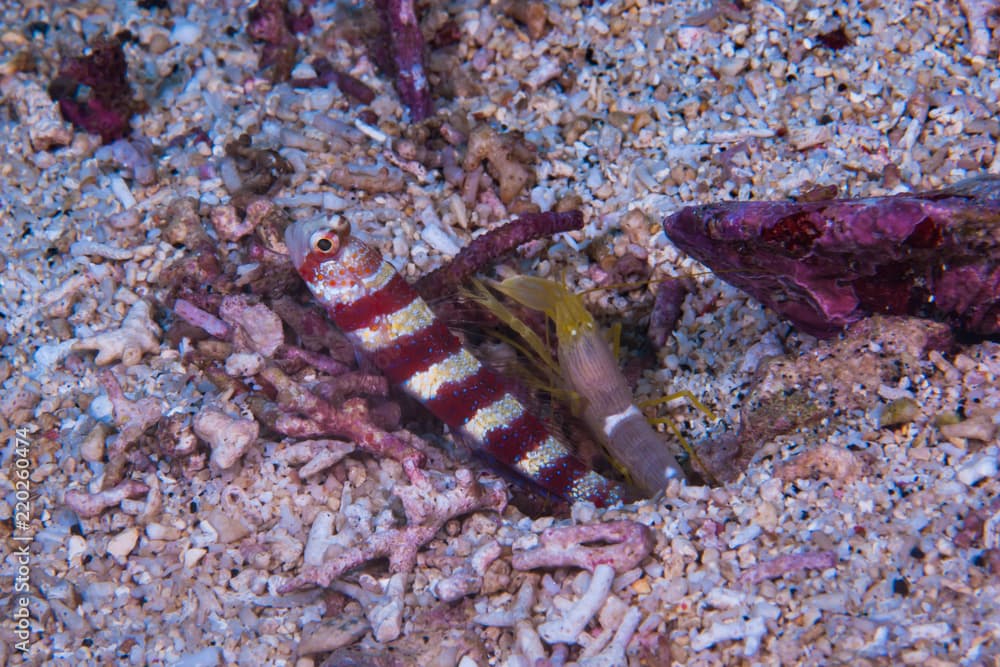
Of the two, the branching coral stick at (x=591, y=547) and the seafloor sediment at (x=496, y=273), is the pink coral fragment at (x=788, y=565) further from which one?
the branching coral stick at (x=591, y=547)

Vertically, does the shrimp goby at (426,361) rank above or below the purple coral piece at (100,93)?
below

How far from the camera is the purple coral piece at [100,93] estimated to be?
16.6ft

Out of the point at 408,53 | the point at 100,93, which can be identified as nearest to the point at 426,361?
the point at 408,53

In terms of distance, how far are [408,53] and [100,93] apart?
7.85 feet

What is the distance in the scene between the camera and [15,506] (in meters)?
3.79

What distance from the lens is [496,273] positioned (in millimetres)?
4613

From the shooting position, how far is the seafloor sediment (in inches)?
111

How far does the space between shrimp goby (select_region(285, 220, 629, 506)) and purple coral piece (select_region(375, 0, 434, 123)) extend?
1.73 m

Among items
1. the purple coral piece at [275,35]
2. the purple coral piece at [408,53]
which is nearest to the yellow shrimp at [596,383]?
the purple coral piece at [408,53]

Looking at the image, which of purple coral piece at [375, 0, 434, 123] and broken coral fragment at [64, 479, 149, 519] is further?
purple coral piece at [375, 0, 434, 123]

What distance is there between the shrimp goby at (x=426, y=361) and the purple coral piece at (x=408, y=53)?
5.68 ft

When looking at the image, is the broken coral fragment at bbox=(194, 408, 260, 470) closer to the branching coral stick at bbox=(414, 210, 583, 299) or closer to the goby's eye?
the goby's eye

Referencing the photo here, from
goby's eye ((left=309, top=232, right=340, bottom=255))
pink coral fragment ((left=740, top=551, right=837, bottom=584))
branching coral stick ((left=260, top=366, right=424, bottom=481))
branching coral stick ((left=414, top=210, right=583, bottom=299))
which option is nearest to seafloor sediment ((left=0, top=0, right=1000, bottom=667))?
pink coral fragment ((left=740, top=551, right=837, bottom=584))

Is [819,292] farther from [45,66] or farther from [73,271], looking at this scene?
[45,66]
